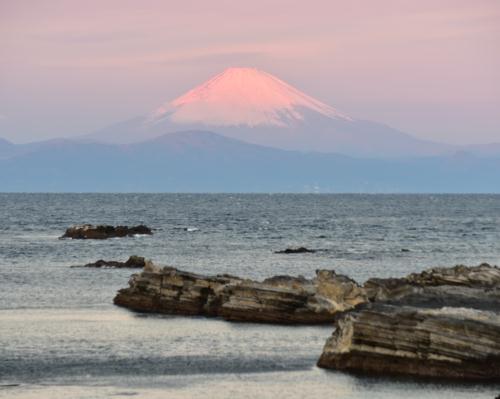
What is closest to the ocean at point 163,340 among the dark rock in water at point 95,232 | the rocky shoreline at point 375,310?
the rocky shoreline at point 375,310

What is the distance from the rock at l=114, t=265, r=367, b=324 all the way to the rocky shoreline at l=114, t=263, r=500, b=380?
0.04 meters

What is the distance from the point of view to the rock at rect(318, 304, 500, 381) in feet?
135

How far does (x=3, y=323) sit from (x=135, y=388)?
17.4 metres

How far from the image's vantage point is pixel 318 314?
56.1 meters

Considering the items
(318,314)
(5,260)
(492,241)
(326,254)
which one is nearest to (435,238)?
(492,241)

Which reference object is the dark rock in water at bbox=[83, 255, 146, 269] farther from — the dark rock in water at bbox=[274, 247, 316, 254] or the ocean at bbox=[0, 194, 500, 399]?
the dark rock in water at bbox=[274, 247, 316, 254]

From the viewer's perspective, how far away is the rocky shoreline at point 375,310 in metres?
41.2

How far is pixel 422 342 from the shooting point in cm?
4159

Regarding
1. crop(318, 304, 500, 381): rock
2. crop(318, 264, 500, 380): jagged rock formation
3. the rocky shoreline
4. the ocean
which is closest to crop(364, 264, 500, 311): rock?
the rocky shoreline

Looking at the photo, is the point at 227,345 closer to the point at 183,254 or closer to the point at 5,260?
the point at 5,260

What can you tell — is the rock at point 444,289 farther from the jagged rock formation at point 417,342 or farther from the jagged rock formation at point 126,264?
the jagged rock formation at point 126,264

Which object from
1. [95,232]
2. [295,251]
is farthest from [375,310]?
[95,232]

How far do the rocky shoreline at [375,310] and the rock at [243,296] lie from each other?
0.04 metres

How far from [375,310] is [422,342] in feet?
6.69
